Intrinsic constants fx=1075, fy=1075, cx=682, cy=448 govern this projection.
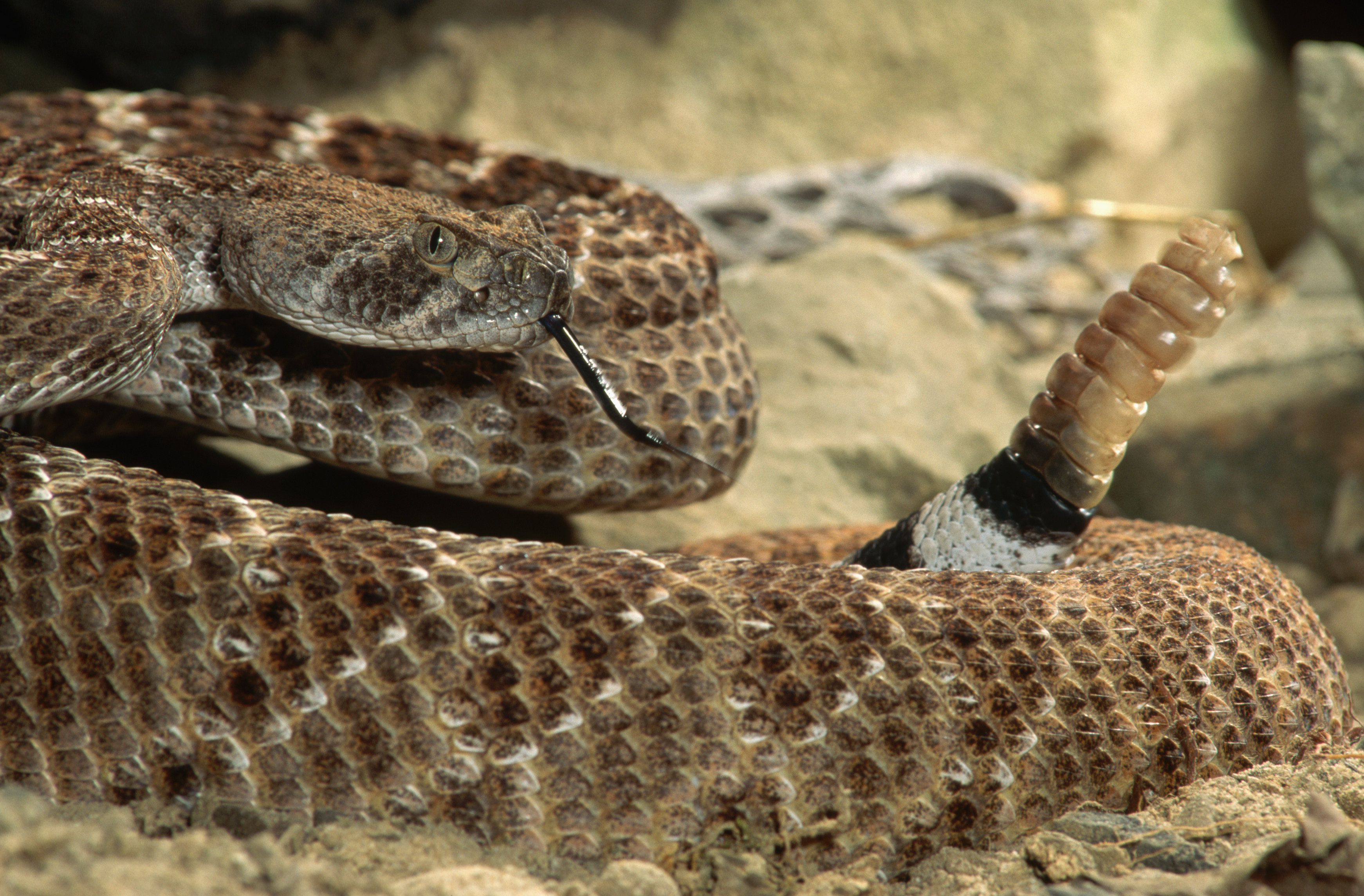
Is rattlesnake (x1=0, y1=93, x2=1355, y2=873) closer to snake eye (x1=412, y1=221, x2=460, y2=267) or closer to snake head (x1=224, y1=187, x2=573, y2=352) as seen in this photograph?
snake head (x1=224, y1=187, x2=573, y2=352)

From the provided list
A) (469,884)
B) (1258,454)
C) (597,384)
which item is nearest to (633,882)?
(469,884)

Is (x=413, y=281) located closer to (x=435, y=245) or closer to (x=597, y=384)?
(x=435, y=245)

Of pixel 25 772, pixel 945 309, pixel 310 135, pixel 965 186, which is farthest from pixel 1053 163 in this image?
pixel 25 772

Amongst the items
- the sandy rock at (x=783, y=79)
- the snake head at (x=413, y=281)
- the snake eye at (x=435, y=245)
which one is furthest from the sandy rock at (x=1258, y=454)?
the snake eye at (x=435, y=245)

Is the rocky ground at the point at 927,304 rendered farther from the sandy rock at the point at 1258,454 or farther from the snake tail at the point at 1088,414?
the snake tail at the point at 1088,414

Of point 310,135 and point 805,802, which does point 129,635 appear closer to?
point 805,802

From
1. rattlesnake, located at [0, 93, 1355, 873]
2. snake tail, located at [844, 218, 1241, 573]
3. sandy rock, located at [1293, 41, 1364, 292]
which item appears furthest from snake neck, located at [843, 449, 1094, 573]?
sandy rock, located at [1293, 41, 1364, 292]
